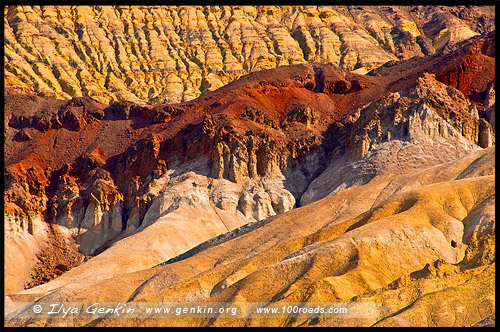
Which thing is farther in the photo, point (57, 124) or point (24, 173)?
point (57, 124)

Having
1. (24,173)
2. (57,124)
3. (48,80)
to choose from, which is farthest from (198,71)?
(24,173)

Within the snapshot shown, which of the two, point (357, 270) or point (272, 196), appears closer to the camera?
point (357, 270)

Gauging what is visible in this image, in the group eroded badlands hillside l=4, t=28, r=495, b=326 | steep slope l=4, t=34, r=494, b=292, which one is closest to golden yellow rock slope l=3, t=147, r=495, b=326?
eroded badlands hillside l=4, t=28, r=495, b=326

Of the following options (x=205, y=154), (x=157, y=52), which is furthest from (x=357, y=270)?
(x=157, y=52)

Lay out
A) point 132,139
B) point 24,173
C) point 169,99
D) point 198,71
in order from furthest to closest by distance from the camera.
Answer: point 198,71 → point 169,99 → point 132,139 → point 24,173

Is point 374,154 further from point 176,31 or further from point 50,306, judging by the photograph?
point 176,31

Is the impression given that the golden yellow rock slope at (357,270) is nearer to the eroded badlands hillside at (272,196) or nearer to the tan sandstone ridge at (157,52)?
the eroded badlands hillside at (272,196)

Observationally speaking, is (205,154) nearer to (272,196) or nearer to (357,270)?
(272,196)
